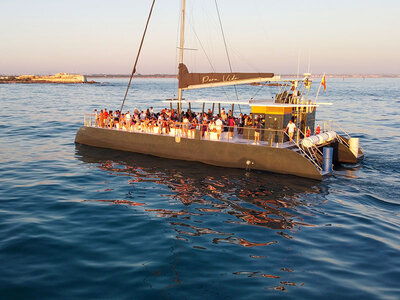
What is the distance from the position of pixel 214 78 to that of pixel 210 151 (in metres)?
4.59

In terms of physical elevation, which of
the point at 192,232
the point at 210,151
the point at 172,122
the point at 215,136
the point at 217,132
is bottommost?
the point at 192,232

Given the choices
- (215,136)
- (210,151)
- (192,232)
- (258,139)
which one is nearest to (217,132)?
(215,136)

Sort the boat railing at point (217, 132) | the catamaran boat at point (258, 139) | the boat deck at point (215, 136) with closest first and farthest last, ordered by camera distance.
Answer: the catamaran boat at point (258, 139) → the boat deck at point (215, 136) → the boat railing at point (217, 132)

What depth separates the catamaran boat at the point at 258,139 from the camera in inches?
789

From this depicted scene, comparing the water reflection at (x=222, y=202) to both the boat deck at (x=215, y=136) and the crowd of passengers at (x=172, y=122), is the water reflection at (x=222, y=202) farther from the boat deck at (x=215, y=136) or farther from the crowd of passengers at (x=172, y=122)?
the crowd of passengers at (x=172, y=122)

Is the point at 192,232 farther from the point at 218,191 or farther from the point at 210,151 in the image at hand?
the point at 210,151

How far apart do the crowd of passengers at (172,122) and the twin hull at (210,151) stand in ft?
2.34

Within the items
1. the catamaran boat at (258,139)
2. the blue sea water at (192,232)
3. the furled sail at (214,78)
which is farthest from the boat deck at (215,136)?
the furled sail at (214,78)

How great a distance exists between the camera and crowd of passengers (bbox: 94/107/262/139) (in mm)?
22739

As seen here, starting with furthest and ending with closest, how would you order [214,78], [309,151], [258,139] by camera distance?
[214,78] → [258,139] → [309,151]

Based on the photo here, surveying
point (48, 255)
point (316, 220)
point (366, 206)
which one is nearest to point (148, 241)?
point (48, 255)

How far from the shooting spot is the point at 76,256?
10625mm

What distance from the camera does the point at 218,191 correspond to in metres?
17.5

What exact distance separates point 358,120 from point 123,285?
48.6 metres
